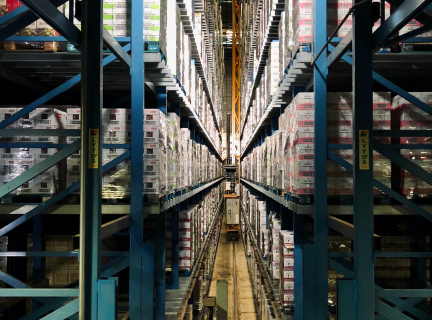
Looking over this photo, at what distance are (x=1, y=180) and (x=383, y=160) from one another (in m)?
3.37

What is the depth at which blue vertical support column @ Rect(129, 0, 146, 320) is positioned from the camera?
2.80 m

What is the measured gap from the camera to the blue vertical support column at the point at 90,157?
6.26 feet

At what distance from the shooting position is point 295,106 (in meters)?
3.14

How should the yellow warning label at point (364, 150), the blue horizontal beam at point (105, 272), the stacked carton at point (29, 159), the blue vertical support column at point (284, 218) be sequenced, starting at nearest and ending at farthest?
the yellow warning label at point (364, 150), the blue horizontal beam at point (105, 272), the stacked carton at point (29, 159), the blue vertical support column at point (284, 218)

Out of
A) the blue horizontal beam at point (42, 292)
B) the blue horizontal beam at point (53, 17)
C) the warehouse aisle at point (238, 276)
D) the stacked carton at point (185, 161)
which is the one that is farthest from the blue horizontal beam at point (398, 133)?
the warehouse aisle at point (238, 276)

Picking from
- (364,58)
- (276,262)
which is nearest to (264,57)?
(276,262)

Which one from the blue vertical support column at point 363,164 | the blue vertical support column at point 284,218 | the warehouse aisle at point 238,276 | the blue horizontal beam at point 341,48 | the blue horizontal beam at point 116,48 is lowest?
the warehouse aisle at point 238,276

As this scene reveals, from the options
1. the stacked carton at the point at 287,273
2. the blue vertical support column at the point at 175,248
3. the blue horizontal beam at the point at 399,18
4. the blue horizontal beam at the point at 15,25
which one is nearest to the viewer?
the blue horizontal beam at the point at 399,18

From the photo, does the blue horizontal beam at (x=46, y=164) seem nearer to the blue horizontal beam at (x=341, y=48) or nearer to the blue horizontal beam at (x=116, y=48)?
the blue horizontal beam at (x=116, y=48)

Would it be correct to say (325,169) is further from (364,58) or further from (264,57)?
(264,57)

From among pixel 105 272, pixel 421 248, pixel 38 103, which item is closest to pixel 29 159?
pixel 38 103

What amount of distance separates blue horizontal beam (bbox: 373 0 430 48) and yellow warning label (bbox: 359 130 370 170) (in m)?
0.54

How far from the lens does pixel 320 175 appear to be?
2818 mm

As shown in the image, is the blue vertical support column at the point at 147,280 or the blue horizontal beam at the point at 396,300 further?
the blue vertical support column at the point at 147,280
